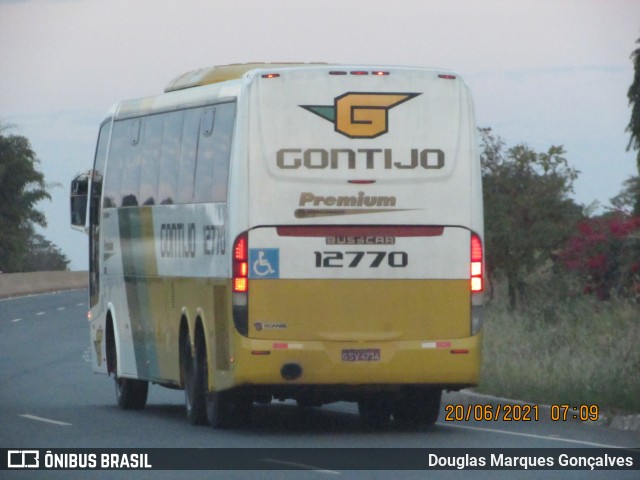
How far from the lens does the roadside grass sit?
1947 centimetres

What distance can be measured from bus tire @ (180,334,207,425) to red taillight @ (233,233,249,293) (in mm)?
1604

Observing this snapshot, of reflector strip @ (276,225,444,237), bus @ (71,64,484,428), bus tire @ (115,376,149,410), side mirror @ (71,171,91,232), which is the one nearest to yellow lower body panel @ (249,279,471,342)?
bus @ (71,64,484,428)

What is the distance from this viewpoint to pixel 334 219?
671 inches

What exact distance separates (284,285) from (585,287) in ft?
57.9

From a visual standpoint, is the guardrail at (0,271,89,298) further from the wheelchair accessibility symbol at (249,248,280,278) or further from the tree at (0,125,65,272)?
the wheelchair accessibility symbol at (249,248,280,278)

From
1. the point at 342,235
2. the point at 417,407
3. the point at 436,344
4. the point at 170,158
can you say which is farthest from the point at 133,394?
the point at 436,344

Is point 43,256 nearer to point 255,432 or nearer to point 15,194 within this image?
point 15,194

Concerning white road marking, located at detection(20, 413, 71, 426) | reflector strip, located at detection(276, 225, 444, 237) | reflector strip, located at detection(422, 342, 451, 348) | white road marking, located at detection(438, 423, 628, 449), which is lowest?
white road marking, located at detection(20, 413, 71, 426)

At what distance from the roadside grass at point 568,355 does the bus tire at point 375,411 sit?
191cm

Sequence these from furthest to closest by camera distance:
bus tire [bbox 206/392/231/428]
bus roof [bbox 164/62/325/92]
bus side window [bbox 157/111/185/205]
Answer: bus side window [bbox 157/111/185/205] < bus roof [bbox 164/62/325/92] < bus tire [bbox 206/392/231/428]

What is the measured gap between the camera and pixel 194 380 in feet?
60.5

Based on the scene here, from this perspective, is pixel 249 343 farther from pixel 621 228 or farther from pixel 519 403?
pixel 621 228

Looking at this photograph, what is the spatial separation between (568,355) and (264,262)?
296 inches

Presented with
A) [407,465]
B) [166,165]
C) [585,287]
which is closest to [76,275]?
[585,287]
